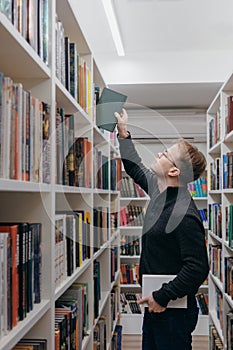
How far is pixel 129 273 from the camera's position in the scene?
506cm

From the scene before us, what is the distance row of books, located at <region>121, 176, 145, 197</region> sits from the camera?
5137 mm

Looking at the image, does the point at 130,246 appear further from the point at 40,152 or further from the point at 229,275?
the point at 40,152

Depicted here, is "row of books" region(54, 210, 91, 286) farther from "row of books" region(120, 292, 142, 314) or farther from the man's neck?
"row of books" region(120, 292, 142, 314)

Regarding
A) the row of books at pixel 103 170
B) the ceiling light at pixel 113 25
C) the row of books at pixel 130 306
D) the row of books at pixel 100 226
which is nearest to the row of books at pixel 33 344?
the row of books at pixel 100 226

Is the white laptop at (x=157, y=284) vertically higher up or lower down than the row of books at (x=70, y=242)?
lower down

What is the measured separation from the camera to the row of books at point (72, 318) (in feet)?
5.62

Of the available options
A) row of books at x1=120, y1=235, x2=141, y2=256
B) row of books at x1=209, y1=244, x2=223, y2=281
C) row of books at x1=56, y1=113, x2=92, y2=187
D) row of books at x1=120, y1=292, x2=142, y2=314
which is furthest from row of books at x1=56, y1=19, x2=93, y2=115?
row of books at x1=120, y1=292, x2=142, y2=314

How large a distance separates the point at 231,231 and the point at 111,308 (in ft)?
3.75

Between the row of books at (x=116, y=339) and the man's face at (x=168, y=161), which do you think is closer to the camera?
the man's face at (x=168, y=161)

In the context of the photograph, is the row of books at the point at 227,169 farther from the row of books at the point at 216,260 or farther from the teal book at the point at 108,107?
the teal book at the point at 108,107

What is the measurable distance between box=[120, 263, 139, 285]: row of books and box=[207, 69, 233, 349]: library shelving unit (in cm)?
101

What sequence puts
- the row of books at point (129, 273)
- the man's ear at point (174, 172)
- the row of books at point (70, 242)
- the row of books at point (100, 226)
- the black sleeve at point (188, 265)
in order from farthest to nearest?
1. the row of books at point (129, 273)
2. the row of books at point (100, 226)
3. the man's ear at point (174, 172)
4. the black sleeve at point (188, 265)
5. the row of books at point (70, 242)

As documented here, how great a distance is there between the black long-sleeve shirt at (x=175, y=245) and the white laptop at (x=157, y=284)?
1.6 inches

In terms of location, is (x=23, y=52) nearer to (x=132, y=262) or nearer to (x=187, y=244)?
(x=187, y=244)
